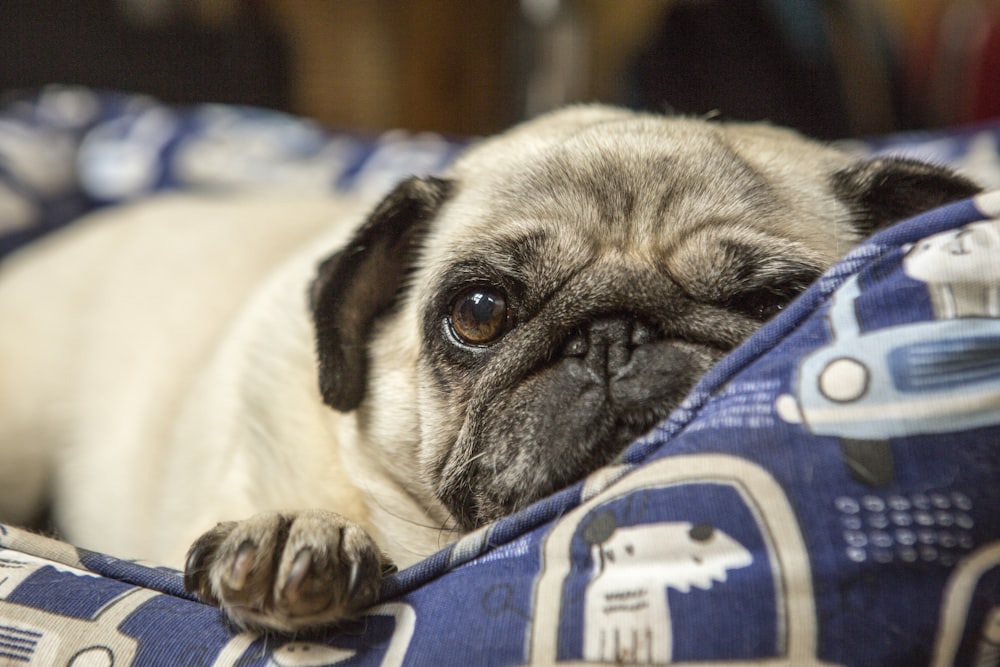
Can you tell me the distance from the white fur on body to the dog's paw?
40 cm

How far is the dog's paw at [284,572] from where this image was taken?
963 mm

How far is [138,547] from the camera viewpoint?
6.87ft

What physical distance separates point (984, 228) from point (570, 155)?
722mm

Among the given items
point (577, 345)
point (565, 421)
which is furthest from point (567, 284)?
point (565, 421)

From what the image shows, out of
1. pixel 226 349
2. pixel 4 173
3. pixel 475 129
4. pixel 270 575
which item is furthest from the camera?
pixel 475 129

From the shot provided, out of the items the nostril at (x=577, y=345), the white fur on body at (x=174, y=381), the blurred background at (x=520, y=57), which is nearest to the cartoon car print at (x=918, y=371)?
the nostril at (x=577, y=345)

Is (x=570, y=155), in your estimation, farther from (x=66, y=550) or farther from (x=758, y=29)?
(x=758, y=29)

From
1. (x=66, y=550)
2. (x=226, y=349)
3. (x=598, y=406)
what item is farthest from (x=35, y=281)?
(x=598, y=406)

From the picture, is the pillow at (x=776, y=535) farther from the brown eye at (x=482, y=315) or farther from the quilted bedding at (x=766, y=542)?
the brown eye at (x=482, y=315)

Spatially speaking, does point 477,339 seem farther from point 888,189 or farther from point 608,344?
point 888,189

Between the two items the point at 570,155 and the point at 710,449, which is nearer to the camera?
the point at 710,449

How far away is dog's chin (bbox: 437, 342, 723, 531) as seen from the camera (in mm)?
1119

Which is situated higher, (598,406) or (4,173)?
(4,173)

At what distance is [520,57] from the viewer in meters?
5.32
